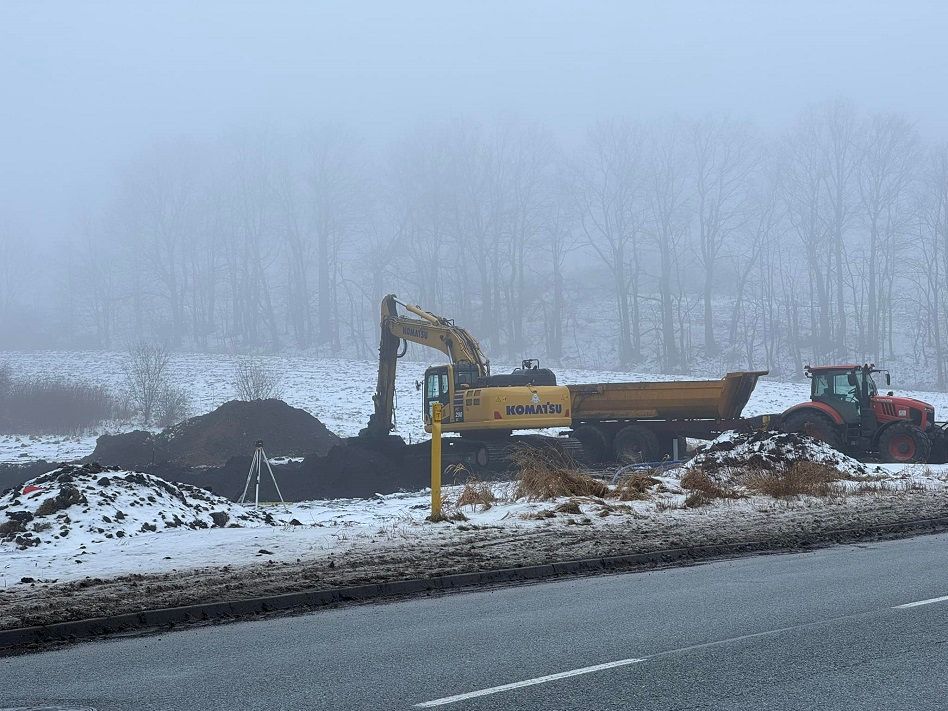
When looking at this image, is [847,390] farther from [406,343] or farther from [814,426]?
[406,343]

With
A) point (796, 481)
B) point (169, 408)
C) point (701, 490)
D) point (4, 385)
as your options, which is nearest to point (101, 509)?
point (701, 490)

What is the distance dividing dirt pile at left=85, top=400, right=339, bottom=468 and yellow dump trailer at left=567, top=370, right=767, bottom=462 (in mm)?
8245

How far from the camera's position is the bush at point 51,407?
39.1 m

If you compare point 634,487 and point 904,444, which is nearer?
point 634,487

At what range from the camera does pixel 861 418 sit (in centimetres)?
2752

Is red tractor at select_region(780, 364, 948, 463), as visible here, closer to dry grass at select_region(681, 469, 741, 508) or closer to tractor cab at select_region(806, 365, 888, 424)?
tractor cab at select_region(806, 365, 888, 424)

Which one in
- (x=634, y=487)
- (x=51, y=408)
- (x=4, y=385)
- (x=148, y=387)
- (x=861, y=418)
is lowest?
(x=634, y=487)

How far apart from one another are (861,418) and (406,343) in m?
12.5

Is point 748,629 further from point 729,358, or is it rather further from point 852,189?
point 852,189

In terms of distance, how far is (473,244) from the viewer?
71.1 meters

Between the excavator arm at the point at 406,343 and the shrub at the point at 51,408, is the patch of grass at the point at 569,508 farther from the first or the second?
the shrub at the point at 51,408

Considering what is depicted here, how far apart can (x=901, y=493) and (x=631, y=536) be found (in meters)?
7.63

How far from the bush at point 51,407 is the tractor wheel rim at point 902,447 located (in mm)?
28190

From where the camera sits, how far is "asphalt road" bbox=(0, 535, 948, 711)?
5699 mm
